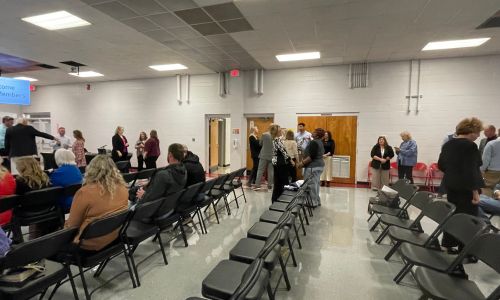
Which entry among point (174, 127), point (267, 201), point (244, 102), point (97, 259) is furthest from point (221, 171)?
point (97, 259)

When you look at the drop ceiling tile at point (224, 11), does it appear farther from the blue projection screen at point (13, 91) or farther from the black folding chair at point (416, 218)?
the blue projection screen at point (13, 91)

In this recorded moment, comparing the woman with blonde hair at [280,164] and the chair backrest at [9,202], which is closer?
the chair backrest at [9,202]

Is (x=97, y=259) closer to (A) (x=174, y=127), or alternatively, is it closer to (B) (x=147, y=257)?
(B) (x=147, y=257)

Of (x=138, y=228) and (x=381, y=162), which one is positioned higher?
(x=381, y=162)

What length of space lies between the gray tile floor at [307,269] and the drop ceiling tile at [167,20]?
3303mm

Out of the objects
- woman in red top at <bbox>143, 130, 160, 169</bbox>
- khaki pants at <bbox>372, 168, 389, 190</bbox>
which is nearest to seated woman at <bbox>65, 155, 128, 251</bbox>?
woman in red top at <bbox>143, 130, 160, 169</bbox>

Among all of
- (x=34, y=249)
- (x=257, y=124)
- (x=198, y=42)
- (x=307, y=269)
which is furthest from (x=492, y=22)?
(x=34, y=249)

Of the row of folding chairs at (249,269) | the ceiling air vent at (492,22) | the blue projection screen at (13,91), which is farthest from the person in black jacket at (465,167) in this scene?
the blue projection screen at (13,91)

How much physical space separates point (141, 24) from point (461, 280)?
5.17m

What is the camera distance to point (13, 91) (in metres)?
7.30

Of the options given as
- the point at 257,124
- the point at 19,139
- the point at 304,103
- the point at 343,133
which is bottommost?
the point at 19,139

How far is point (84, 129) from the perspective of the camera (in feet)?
32.1

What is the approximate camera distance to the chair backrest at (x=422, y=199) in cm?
284

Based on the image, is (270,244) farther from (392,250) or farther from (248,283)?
(392,250)
